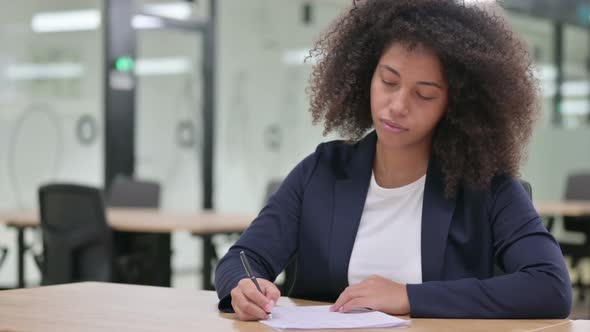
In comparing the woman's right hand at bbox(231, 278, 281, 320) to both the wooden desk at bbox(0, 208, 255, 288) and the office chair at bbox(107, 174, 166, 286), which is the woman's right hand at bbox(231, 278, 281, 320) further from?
the office chair at bbox(107, 174, 166, 286)

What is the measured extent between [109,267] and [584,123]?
20.8ft

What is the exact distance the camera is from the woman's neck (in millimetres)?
2086

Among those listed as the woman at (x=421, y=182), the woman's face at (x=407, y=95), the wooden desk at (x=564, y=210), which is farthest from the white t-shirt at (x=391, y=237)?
the wooden desk at (x=564, y=210)

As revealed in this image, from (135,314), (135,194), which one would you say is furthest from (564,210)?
(135,314)

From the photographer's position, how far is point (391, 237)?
6.59ft

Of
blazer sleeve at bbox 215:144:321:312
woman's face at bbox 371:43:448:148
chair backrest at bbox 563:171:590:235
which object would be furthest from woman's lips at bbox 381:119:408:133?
Answer: chair backrest at bbox 563:171:590:235

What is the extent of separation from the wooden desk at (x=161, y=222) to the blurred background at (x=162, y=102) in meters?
0.31

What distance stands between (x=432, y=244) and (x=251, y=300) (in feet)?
1.51

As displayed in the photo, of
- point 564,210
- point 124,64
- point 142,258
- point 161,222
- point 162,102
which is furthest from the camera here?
point 162,102

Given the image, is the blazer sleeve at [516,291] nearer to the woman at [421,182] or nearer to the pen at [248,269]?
the woman at [421,182]

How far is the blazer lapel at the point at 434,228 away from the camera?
1949mm

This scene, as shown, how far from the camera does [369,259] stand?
200 cm

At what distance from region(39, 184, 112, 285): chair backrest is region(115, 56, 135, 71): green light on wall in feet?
7.66

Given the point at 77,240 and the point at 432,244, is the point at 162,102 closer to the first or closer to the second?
the point at 77,240
